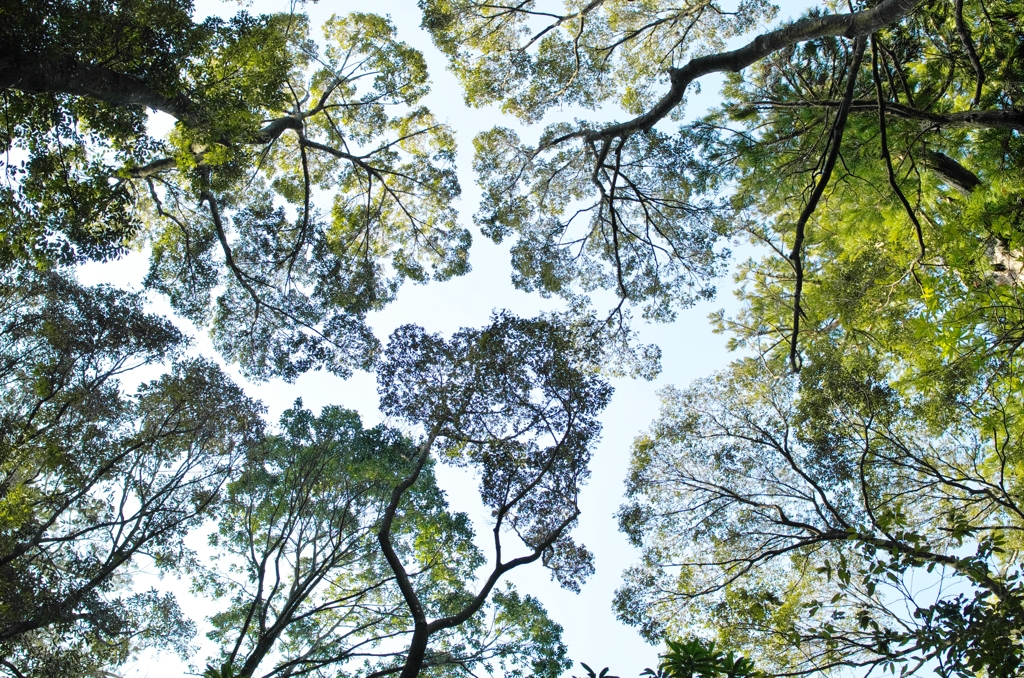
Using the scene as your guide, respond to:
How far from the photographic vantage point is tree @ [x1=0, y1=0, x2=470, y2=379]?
19.1 ft

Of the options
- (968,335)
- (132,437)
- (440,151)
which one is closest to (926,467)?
(968,335)

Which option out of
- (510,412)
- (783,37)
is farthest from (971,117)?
(510,412)

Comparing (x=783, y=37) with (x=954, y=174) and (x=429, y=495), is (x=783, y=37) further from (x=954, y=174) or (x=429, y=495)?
(x=429, y=495)

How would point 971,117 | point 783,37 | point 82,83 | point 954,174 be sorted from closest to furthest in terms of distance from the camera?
point 82,83
point 971,117
point 783,37
point 954,174

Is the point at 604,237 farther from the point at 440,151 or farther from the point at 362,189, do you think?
the point at 362,189

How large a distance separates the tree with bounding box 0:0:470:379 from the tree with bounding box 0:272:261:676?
5.55 ft

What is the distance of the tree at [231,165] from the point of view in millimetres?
5820

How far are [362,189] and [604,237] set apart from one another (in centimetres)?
554

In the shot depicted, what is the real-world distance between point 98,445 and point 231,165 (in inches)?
184

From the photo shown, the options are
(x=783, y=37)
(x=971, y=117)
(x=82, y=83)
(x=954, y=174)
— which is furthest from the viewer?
(x=954, y=174)

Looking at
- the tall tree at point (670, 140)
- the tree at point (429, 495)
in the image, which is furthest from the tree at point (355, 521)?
the tall tree at point (670, 140)

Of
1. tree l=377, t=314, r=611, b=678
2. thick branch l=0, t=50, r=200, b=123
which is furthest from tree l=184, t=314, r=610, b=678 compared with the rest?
thick branch l=0, t=50, r=200, b=123

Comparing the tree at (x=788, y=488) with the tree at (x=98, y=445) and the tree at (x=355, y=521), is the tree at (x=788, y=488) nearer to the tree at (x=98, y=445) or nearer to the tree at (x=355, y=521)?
the tree at (x=355, y=521)

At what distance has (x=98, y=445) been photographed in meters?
8.64
